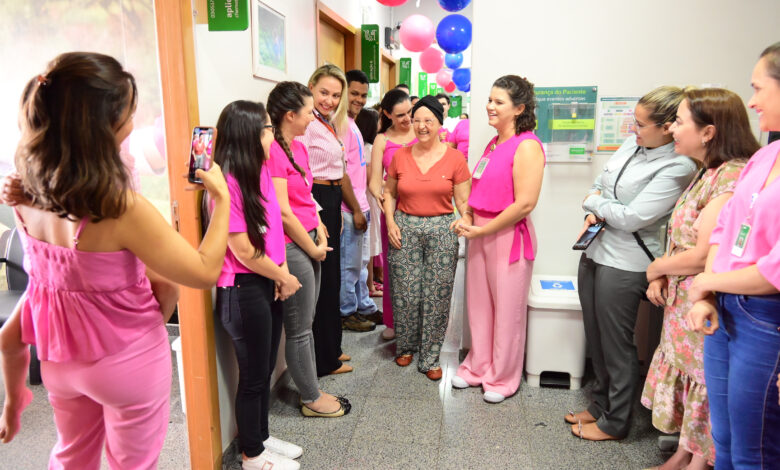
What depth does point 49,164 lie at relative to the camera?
0.94 meters

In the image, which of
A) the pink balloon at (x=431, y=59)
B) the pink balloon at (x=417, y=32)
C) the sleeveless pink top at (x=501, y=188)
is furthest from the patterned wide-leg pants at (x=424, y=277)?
the pink balloon at (x=431, y=59)

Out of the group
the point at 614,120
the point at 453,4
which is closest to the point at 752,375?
the point at 614,120

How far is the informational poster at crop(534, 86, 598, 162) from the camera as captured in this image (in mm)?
2717

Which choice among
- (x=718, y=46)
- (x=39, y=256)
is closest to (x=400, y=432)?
(x=39, y=256)

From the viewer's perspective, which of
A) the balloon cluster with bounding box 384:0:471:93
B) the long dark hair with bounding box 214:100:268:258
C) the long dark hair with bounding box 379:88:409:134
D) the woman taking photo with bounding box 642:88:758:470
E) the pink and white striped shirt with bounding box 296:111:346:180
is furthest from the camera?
the balloon cluster with bounding box 384:0:471:93

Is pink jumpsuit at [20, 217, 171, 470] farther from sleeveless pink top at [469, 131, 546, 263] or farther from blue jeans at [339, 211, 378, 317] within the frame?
blue jeans at [339, 211, 378, 317]

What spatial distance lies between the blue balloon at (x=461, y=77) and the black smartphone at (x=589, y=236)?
5.77 meters

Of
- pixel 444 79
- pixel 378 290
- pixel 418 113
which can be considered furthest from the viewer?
pixel 444 79

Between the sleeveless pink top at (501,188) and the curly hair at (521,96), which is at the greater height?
the curly hair at (521,96)

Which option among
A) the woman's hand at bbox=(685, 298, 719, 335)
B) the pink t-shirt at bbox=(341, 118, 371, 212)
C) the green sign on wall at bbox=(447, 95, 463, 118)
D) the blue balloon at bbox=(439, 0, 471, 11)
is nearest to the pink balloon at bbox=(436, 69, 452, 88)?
the green sign on wall at bbox=(447, 95, 463, 118)

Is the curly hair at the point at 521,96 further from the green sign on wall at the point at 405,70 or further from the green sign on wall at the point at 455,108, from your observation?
the green sign on wall at the point at 455,108

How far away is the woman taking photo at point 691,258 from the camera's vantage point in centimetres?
160

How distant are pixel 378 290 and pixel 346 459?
233cm

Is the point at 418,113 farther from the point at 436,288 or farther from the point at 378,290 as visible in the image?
the point at 378,290
